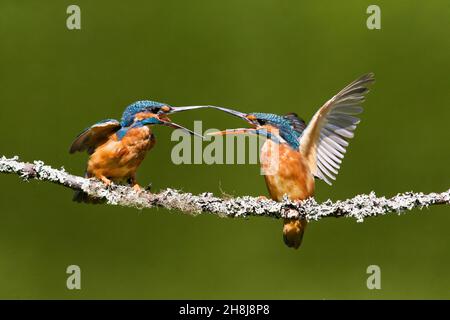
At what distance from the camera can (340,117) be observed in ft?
12.9

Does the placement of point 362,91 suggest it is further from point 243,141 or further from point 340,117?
point 243,141

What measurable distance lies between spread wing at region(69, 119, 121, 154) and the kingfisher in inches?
24.0

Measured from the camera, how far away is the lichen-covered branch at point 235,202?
3.24 meters

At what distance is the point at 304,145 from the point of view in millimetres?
3980

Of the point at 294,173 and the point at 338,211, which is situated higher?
the point at 294,173

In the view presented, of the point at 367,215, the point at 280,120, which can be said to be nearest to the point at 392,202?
the point at 367,215

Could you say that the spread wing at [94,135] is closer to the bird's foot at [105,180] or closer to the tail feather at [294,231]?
the bird's foot at [105,180]

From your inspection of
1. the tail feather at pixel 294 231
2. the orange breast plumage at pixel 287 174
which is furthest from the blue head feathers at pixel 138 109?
the tail feather at pixel 294 231

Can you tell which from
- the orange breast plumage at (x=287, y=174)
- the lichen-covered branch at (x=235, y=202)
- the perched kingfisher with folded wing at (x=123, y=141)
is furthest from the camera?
the perched kingfisher with folded wing at (x=123, y=141)

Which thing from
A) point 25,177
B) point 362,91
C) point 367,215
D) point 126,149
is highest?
point 362,91

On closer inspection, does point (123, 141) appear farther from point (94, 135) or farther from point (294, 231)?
point (294, 231)

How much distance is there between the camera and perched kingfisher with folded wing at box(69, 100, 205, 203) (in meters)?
3.86

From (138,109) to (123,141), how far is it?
8.4 inches

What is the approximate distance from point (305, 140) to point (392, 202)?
32.2 inches
